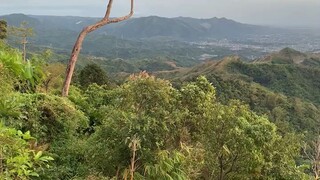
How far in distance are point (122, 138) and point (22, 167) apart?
194cm

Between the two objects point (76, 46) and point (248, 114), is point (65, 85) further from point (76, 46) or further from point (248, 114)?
point (248, 114)

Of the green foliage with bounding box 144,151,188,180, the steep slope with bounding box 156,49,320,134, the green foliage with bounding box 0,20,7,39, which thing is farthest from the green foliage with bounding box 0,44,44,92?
the steep slope with bounding box 156,49,320,134

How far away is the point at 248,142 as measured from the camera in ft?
19.9

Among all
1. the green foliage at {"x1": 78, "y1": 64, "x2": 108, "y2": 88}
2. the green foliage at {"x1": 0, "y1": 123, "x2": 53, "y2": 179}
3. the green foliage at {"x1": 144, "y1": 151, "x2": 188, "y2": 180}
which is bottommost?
the green foliage at {"x1": 78, "y1": 64, "x2": 108, "y2": 88}

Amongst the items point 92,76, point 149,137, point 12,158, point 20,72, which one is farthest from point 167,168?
point 92,76

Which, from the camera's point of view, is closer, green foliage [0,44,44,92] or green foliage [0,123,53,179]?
green foliage [0,123,53,179]

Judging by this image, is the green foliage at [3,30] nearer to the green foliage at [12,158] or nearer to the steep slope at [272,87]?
the steep slope at [272,87]

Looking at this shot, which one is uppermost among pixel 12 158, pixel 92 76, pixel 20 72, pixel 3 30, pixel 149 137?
pixel 20 72

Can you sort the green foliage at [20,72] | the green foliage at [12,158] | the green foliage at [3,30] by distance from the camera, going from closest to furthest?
the green foliage at [12,158]
the green foliage at [20,72]
the green foliage at [3,30]

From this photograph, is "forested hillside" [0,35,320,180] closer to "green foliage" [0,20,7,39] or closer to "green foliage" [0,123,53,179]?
"green foliage" [0,123,53,179]

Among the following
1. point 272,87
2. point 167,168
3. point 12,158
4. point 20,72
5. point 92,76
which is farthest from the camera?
point 272,87

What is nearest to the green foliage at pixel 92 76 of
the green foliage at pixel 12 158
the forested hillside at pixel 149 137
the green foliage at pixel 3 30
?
the green foliage at pixel 3 30

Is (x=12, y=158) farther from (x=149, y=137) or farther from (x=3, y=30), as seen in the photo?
(x=3, y=30)

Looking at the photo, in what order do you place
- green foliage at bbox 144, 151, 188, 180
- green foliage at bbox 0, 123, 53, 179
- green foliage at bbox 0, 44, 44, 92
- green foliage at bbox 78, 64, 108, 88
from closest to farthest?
green foliage at bbox 0, 123, 53, 179
green foliage at bbox 144, 151, 188, 180
green foliage at bbox 0, 44, 44, 92
green foliage at bbox 78, 64, 108, 88
